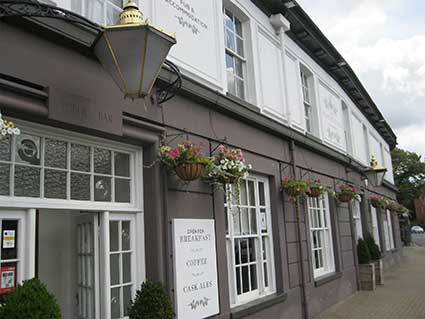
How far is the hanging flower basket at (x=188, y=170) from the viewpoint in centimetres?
508

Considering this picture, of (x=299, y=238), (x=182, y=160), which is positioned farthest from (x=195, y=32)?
(x=299, y=238)

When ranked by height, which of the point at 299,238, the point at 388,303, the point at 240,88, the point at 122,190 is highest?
the point at 240,88

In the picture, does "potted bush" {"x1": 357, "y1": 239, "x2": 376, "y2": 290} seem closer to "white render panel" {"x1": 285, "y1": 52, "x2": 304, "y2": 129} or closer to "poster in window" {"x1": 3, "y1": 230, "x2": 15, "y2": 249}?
"white render panel" {"x1": 285, "y1": 52, "x2": 304, "y2": 129}

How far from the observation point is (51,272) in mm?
5812

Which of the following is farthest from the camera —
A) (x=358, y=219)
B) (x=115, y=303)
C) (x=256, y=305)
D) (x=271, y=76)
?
(x=358, y=219)

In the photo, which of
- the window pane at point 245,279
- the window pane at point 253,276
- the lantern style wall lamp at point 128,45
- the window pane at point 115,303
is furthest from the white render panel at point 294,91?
the lantern style wall lamp at point 128,45

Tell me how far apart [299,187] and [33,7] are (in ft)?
19.2

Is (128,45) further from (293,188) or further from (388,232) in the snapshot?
(388,232)

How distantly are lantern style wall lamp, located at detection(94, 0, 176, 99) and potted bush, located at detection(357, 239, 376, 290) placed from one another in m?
10.6

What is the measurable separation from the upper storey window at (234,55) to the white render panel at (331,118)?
414 cm

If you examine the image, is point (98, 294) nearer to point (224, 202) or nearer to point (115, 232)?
point (115, 232)

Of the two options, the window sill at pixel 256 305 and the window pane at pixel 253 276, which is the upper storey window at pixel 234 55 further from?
the window sill at pixel 256 305

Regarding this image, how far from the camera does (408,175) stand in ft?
143

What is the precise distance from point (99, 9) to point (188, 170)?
2.12 meters
